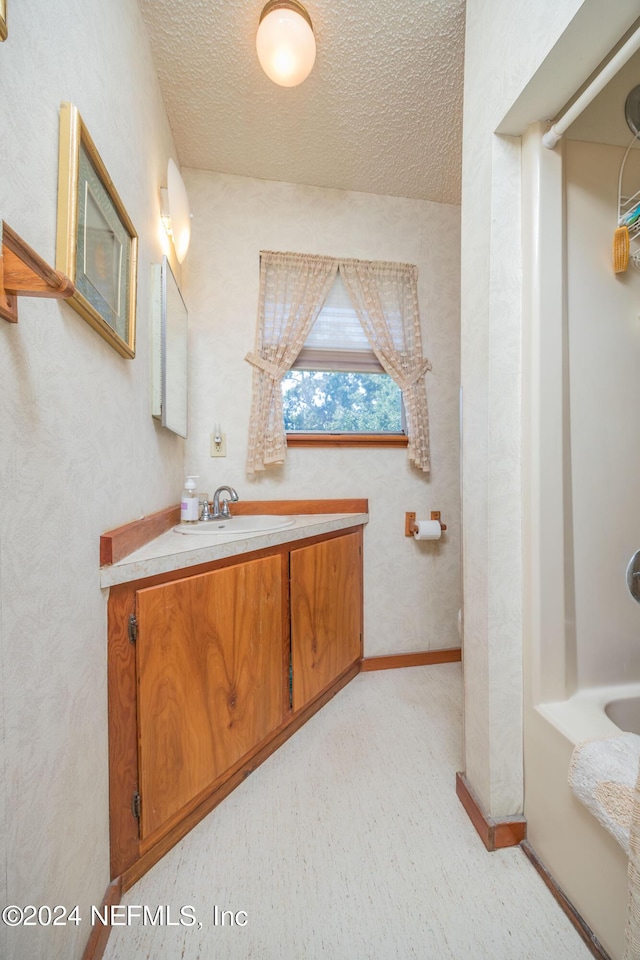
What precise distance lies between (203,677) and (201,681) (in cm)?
1

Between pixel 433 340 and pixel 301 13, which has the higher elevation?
pixel 301 13

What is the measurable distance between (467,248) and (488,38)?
505mm

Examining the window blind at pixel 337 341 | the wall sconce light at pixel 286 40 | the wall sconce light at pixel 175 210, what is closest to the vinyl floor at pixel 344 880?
the window blind at pixel 337 341

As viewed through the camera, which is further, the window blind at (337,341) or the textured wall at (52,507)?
the window blind at (337,341)

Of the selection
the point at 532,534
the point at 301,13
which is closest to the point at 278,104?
the point at 301,13

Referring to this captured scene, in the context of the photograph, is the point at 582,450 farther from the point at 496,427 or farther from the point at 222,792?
the point at 222,792

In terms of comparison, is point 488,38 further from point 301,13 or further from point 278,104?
point 278,104

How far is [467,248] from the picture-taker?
3.90 ft

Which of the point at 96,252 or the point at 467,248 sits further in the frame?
the point at 467,248

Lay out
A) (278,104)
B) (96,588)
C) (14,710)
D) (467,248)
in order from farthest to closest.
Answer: (278,104), (467,248), (96,588), (14,710)

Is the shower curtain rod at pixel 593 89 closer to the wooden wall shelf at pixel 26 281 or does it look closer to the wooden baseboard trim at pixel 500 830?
the wooden wall shelf at pixel 26 281

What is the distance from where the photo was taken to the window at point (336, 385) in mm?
2072

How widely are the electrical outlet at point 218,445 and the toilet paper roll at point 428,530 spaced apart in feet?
3.63

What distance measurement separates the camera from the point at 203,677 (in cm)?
114
